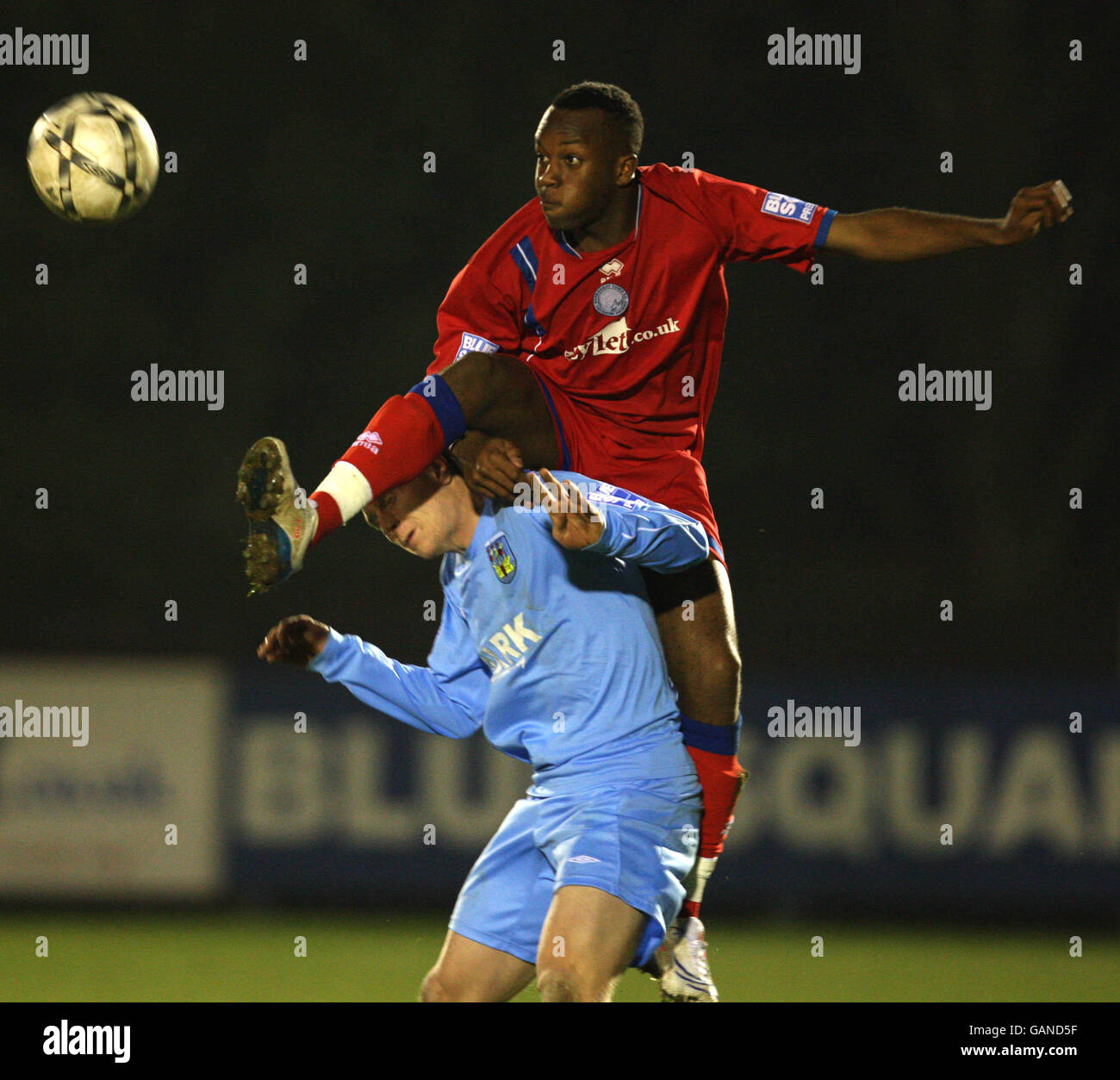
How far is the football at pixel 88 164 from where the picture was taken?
4.88 m

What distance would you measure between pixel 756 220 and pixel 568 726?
5.39ft

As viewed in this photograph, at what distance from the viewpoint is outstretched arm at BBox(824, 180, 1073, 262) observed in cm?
442

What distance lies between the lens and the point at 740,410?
1231cm

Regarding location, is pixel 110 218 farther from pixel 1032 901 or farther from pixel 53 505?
pixel 53 505

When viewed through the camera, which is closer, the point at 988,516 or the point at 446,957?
the point at 446,957

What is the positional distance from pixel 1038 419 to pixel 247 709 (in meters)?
6.48

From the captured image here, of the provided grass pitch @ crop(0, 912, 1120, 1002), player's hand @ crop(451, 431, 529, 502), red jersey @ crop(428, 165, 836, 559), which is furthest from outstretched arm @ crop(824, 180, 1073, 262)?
grass pitch @ crop(0, 912, 1120, 1002)

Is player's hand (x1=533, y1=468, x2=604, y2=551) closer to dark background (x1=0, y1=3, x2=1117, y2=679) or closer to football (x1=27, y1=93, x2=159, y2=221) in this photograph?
football (x1=27, y1=93, x2=159, y2=221)

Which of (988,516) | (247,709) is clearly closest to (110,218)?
(247,709)

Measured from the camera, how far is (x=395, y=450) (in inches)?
169

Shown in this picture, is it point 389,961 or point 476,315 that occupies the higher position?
point 476,315
